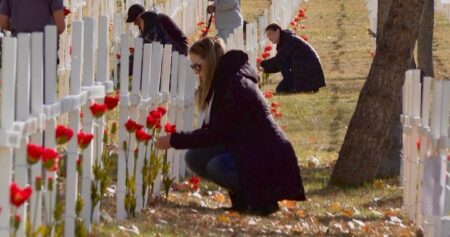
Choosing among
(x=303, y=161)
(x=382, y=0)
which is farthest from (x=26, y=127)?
(x=382, y=0)

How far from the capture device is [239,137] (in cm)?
981

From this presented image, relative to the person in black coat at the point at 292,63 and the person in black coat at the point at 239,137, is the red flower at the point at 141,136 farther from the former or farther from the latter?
the person in black coat at the point at 292,63

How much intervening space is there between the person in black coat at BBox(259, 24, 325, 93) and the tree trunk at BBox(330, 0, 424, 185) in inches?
280

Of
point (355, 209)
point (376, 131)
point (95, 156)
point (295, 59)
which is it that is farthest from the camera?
point (295, 59)

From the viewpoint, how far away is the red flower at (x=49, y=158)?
6289 millimetres

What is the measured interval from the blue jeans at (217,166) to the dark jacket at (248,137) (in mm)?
68

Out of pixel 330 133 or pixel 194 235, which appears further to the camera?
pixel 330 133

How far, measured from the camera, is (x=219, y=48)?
977cm

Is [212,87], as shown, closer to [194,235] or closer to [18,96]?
[194,235]

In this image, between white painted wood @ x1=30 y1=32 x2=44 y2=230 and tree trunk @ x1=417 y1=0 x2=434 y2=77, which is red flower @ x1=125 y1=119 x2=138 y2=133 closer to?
white painted wood @ x1=30 y1=32 x2=44 y2=230

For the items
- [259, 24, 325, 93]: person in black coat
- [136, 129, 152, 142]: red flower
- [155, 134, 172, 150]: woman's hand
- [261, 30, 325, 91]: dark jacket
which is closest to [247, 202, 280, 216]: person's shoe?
[155, 134, 172, 150]: woman's hand

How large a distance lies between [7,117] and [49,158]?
0.83ft

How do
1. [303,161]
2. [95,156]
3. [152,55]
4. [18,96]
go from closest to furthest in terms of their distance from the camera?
1. [18,96]
2. [95,156]
3. [152,55]
4. [303,161]

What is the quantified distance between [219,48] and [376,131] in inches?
113
